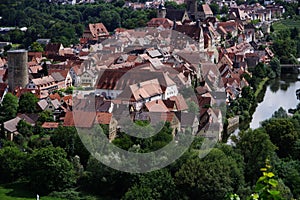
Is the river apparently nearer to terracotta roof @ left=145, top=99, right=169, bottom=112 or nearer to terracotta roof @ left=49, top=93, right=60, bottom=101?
terracotta roof @ left=145, top=99, right=169, bottom=112

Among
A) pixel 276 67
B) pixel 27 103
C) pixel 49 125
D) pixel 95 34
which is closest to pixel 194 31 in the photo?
pixel 276 67

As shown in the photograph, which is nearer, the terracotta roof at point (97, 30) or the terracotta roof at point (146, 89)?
the terracotta roof at point (146, 89)

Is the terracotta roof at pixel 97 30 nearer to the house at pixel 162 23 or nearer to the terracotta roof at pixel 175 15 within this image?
the house at pixel 162 23

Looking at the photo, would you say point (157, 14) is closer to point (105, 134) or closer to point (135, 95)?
point (135, 95)

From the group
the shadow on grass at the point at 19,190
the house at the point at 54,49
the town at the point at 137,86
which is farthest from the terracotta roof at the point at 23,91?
the house at the point at 54,49

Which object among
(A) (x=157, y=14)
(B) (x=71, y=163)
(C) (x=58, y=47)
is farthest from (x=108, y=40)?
(B) (x=71, y=163)

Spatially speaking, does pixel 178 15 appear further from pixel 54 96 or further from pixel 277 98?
pixel 54 96

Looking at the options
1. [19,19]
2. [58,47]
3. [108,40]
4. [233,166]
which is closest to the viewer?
[233,166]
